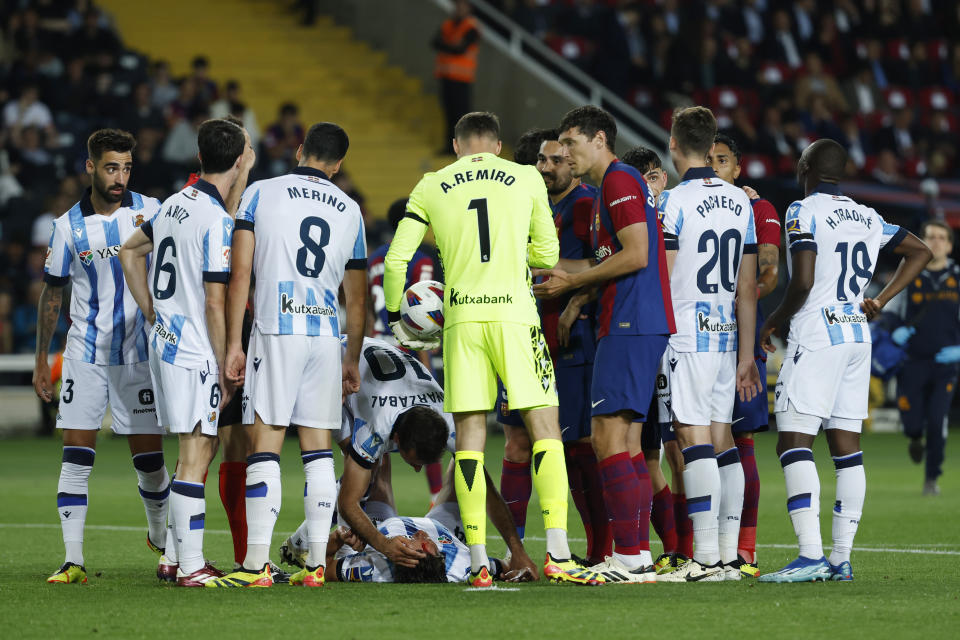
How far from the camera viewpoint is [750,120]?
24141mm

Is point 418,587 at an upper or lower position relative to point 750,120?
lower

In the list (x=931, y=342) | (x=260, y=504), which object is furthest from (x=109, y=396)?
(x=931, y=342)

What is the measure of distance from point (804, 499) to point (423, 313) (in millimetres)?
2262

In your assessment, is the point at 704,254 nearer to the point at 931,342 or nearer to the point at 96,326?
the point at 96,326

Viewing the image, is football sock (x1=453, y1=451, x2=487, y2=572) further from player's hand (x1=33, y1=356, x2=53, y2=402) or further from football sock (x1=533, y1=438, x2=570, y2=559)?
player's hand (x1=33, y1=356, x2=53, y2=402)

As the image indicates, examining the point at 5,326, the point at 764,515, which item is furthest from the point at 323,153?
the point at 5,326

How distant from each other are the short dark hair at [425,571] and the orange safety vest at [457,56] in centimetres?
1567

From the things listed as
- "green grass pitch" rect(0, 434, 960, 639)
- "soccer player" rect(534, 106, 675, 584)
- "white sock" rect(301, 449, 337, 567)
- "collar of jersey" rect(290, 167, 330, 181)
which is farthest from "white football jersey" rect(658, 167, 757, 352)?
"white sock" rect(301, 449, 337, 567)

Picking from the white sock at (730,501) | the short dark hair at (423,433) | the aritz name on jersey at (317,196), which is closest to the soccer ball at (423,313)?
the short dark hair at (423,433)

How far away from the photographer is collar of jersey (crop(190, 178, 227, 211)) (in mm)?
7406

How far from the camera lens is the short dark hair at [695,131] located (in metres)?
7.70

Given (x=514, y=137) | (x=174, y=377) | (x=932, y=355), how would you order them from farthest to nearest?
1. (x=514, y=137)
2. (x=932, y=355)
3. (x=174, y=377)

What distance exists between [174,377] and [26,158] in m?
13.7

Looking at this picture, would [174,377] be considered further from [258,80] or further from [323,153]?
[258,80]
